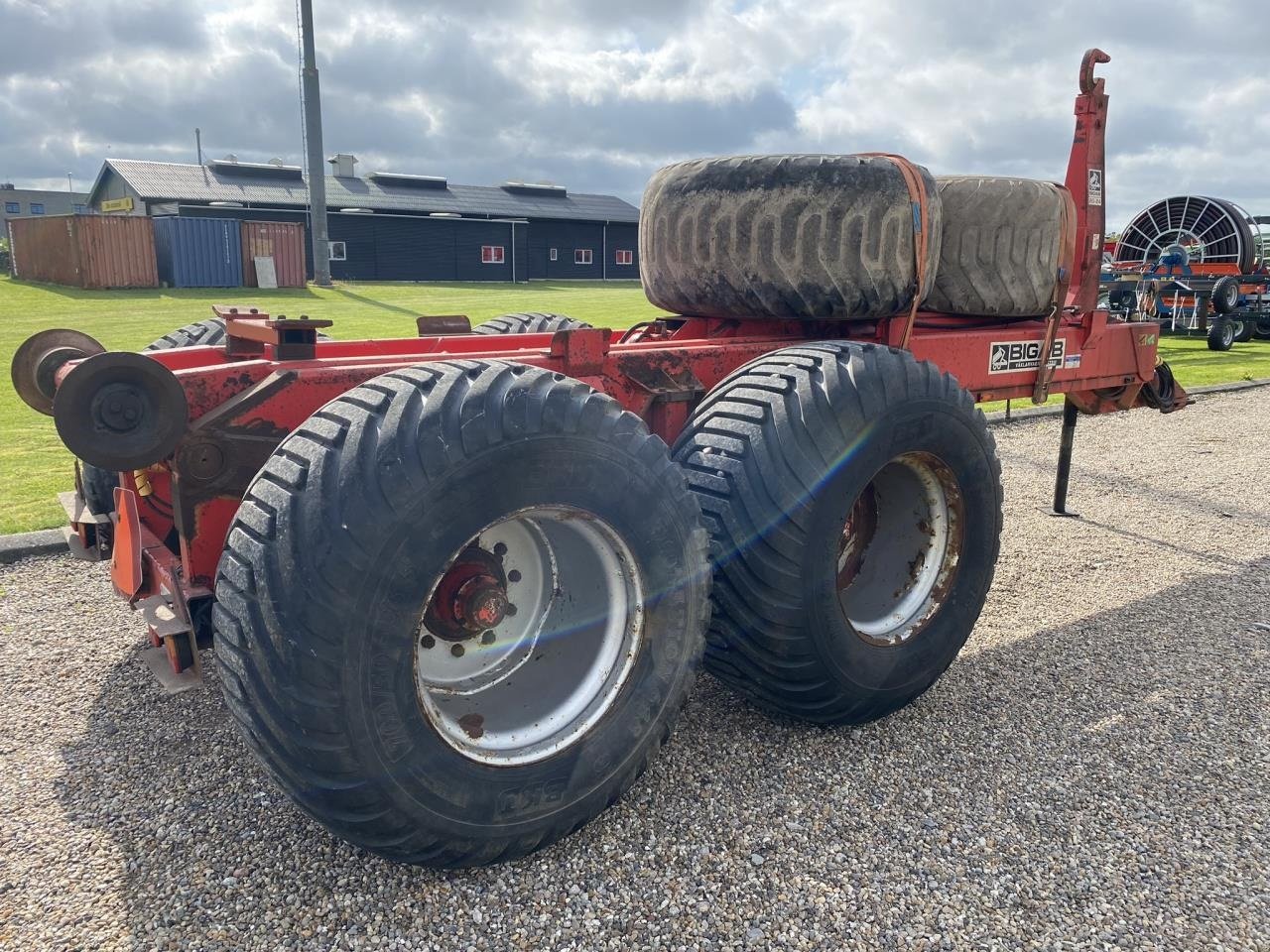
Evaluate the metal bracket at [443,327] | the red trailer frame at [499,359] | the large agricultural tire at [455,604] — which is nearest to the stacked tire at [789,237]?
the red trailer frame at [499,359]

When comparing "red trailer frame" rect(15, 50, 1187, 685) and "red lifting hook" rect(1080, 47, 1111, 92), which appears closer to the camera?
"red trailer frame" rect(15, 50, 1187, 685)

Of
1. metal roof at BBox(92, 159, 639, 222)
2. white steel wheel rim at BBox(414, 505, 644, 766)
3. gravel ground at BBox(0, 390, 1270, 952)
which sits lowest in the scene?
gravel ground at BBox(0, 390, 1270, 952)

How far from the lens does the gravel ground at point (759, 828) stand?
236 cm

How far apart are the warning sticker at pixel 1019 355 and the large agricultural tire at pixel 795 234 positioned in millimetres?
804

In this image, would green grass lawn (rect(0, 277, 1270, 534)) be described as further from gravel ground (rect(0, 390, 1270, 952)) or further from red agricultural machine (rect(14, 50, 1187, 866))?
red agricultural machine (rect(14, 50, 1187, 866))

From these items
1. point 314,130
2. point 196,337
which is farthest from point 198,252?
point 196,337

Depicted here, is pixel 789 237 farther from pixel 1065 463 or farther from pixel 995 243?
pixel 1065 463

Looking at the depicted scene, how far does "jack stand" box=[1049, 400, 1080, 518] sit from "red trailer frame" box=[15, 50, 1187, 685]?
46 centimetres

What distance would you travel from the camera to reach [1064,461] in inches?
241

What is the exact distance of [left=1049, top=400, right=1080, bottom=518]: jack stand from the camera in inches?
235

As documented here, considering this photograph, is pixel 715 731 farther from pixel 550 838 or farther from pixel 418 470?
pixel 418 470

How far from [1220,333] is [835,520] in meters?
17.4

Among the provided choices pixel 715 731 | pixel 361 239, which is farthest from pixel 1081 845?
pixel 361 239

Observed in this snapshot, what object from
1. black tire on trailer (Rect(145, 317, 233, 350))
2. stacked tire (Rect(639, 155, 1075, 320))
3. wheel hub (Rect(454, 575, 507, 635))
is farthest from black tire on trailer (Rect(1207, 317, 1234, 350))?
wheel hub (Rect(454, 575, 507, 635))
